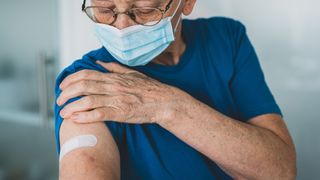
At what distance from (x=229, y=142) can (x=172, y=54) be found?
37 centimetres

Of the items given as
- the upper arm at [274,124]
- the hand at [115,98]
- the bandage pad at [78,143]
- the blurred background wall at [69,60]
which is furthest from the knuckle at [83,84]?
the blurred background wall at [69,60]

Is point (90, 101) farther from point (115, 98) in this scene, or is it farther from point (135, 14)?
point (135, 14)

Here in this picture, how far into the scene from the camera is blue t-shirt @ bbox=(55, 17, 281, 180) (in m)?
1.05

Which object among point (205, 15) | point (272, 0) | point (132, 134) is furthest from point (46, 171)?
point (272, 0)

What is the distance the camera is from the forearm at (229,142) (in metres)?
1.01

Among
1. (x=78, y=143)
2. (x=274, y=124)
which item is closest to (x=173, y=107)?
(x=78, y=143)

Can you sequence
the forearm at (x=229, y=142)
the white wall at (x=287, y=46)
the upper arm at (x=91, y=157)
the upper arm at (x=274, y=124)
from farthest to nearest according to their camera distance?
the white wall at (x=287, y=46), the upper arm at (x=274, y=124), the forearm at (x=229, y=142), the upper arm at (x=91, y=157)

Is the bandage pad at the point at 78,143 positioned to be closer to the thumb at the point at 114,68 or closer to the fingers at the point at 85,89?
the fingers at the point at 85,89

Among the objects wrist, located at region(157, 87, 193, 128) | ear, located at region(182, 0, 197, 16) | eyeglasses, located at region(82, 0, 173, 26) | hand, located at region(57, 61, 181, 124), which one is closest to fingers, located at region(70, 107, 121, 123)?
hand, located at region(57, 61, 181, 124)

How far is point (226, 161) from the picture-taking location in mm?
1045

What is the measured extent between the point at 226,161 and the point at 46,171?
1.52 metres

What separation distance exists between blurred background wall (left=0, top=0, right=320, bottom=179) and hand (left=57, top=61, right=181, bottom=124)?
1.06 metres

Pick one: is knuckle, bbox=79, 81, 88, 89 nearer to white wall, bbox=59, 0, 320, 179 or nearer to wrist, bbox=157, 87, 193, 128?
wrist, bbox=157, 87, 193, 128

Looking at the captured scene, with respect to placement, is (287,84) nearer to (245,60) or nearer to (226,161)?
(245,60)
